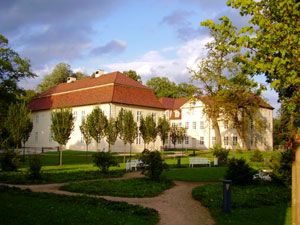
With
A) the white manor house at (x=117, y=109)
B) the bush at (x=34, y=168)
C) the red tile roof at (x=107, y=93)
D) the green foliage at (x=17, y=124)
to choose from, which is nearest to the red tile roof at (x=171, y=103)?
the white manor house at (x=117, y=109)

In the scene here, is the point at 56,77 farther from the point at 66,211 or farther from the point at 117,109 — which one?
the point at 66,211

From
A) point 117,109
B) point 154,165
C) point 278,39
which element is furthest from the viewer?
point 117,109

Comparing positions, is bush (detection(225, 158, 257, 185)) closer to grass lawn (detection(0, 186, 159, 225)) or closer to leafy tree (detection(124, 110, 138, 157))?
grass lawn (detection(0, 186, 159, 225))

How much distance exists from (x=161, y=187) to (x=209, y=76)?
2766cm

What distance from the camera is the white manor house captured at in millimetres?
40844

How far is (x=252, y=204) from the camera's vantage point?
977 centimetres

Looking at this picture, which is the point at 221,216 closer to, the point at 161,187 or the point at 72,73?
the point at 161,187

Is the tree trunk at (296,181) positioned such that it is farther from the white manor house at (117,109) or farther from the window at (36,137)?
the window at (36,137)

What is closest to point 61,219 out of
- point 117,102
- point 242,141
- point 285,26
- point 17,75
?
point 285,26

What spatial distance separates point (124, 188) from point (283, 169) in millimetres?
6755

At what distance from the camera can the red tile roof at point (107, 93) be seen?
40750mm

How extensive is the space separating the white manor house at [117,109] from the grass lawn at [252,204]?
25060mm

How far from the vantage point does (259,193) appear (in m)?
11.2

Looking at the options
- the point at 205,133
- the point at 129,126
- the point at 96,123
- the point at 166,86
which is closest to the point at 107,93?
the point at 129,126
